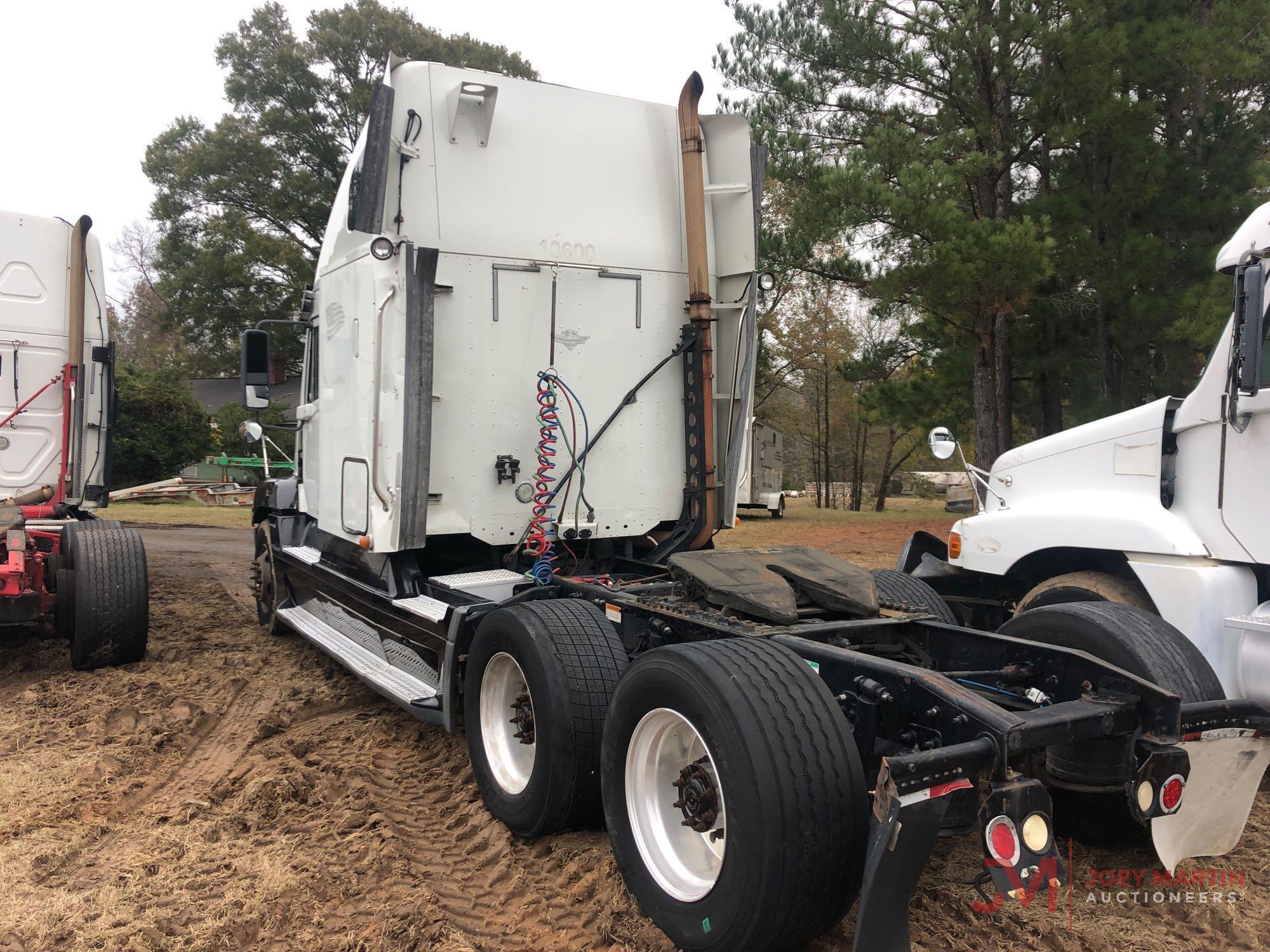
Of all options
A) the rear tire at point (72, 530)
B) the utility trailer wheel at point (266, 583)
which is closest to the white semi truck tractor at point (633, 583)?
the utility trailer wheel at point (266, 583)

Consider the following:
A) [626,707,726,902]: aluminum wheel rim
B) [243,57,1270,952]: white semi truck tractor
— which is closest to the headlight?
[243,57,1270,952]: white semi truck tractor

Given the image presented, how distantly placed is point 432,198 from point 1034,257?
10114 mm

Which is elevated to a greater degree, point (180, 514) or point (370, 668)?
point (180, 514)

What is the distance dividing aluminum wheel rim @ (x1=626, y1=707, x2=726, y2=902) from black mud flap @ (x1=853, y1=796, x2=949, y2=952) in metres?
0.62

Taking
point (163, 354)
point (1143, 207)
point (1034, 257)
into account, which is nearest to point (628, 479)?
point (1034, 257)

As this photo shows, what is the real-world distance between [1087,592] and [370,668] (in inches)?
154

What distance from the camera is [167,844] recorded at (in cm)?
371

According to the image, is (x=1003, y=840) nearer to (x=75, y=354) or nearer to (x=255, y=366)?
(x=255, y=366)

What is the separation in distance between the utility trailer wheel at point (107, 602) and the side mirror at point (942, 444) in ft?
18.5

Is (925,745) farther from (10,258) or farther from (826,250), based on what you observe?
(826,250)

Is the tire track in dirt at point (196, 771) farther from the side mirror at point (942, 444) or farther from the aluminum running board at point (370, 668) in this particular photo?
the side mirror at point (942, 444)

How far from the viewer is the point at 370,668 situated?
5.18 m

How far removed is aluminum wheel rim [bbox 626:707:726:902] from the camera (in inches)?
116

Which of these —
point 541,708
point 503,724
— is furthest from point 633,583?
Answer: point 541,708
